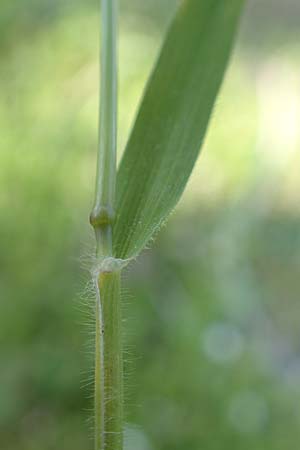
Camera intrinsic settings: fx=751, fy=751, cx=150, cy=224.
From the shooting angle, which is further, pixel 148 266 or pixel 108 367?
pixel 148 266

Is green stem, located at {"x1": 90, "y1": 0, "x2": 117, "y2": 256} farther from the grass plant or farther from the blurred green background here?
the blurred green background

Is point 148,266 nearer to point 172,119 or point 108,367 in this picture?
point 172,119

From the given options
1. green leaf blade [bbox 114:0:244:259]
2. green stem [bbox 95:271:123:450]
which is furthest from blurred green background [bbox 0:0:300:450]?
green stem [bbox 95:271:123:450]

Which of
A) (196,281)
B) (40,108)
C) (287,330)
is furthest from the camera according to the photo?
(287,330)

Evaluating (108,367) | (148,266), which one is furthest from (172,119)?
(148,266)

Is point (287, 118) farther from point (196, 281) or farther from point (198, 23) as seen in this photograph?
point (198, 23)

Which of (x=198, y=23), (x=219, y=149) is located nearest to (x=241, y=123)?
(x=219, y=149)

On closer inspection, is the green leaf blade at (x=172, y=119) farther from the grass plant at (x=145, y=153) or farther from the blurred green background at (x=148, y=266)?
the blurred green background at (x=148, y=266)
